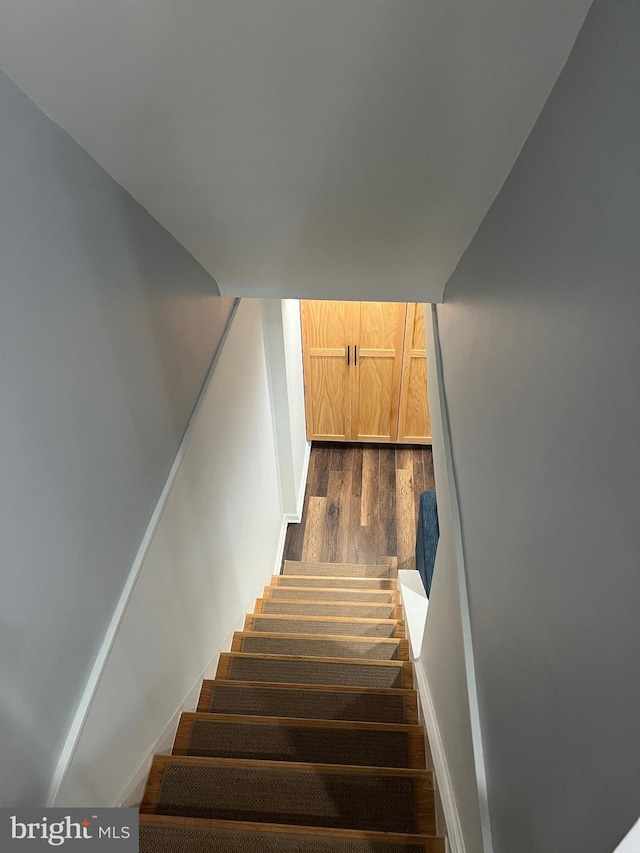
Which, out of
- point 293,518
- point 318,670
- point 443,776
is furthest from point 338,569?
point 443,776

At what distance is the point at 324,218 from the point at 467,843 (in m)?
1.91

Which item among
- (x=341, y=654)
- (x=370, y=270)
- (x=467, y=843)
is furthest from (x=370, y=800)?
(x=370, y=270)

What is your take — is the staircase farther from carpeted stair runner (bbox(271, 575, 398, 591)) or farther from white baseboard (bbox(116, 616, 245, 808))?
carpeted stair runner (bbox(271, 575, 398, 591))

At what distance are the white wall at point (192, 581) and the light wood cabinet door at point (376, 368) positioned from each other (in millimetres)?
1377

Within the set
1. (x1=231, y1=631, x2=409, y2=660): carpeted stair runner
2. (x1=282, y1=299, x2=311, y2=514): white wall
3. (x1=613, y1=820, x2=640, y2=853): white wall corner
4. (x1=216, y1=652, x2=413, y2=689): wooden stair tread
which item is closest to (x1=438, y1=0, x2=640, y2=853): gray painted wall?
(x1=613, y1=820, x2=640, y2=853): white wall corner

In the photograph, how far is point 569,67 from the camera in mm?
1026

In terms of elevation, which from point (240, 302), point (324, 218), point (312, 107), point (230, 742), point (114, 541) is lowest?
point (230, 742)

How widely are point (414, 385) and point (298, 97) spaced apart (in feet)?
13.9

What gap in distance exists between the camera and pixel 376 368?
5336 mm

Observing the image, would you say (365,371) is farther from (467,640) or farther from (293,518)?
(467,640)

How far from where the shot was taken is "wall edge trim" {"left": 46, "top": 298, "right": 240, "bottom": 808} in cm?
137

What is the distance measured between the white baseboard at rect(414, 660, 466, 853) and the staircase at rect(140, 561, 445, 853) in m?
0.09

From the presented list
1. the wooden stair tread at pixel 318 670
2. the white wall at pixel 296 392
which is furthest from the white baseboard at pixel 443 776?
the white wall at pixel 296 392

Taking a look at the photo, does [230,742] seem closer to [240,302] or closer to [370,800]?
[370,800]
